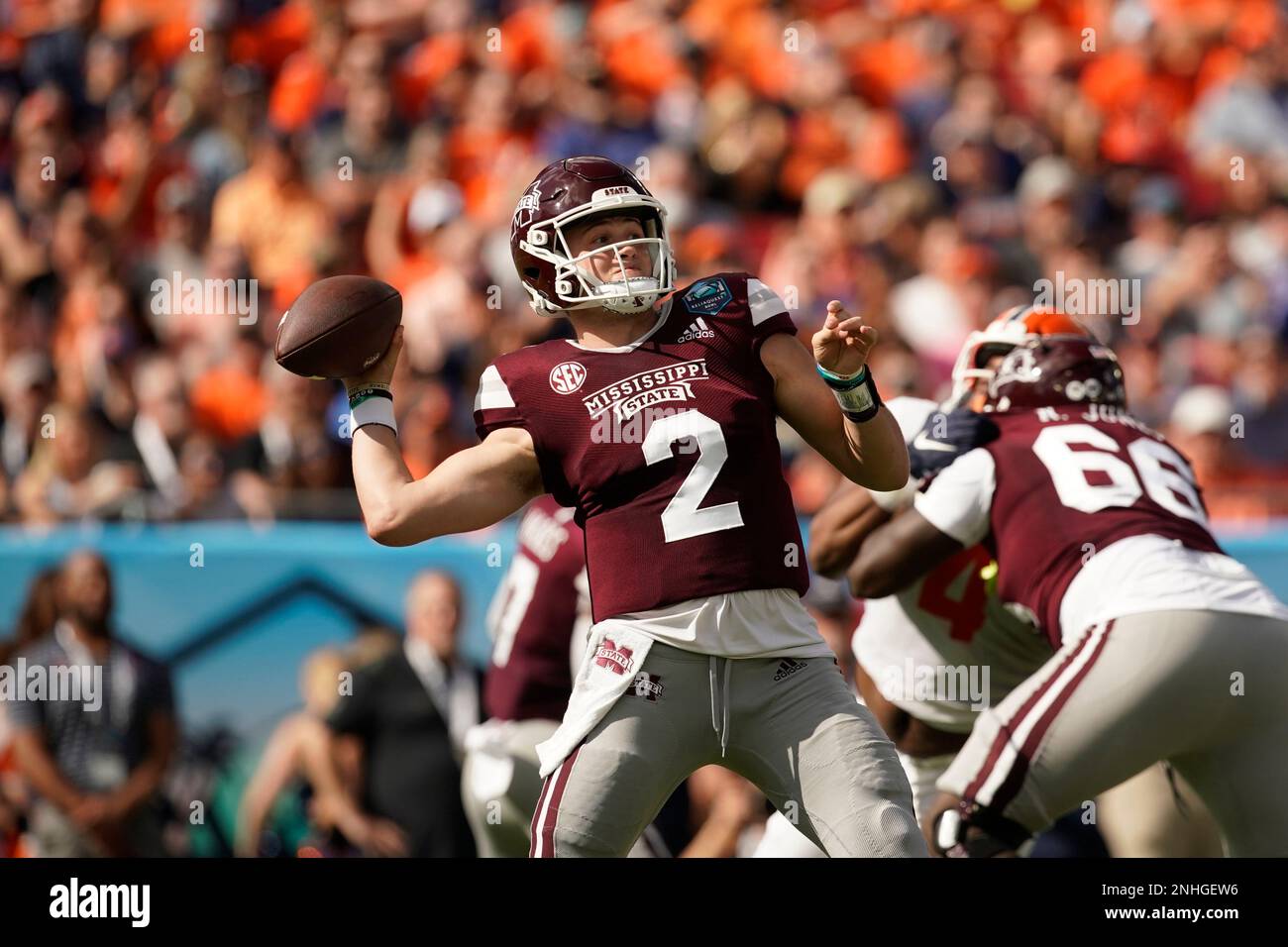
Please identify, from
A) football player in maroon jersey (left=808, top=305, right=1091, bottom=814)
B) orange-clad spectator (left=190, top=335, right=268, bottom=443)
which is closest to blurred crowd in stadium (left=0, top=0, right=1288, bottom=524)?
orange-clad spectator (left=190, top=335, right=268, bottom=443)

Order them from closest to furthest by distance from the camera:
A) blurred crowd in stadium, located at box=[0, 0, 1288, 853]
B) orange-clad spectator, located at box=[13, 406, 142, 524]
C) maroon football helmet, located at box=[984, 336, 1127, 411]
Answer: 1. maroon football helmet, located at box=[984, 336, 1127, 411]
2. orange-clad spectator, located at box=[13, 406, 142, 524]
3. blurred crowd in stadium, located at box=[0, 0, 1288, 853]

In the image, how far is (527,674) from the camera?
5621mm

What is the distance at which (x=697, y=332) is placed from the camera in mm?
3828

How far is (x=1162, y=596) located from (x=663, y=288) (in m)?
1.44

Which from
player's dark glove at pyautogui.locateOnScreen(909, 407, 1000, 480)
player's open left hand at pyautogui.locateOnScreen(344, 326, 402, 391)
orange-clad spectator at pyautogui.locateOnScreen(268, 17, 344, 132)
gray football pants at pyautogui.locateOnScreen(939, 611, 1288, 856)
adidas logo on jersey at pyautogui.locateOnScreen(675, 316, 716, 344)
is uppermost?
orange-clad spectator at pyautogui.locateOnScreen(268, 17, 344, 132)

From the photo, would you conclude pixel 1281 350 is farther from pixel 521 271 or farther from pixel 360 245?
pixel 521 271

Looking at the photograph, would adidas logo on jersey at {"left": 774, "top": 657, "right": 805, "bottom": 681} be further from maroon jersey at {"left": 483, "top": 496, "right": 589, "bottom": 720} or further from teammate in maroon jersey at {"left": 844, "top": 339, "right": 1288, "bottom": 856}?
maroon jersey at {"left": 483, "top": 496, "right": 589, "bottom": 720}

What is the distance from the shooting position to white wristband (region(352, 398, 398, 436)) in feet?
12.8

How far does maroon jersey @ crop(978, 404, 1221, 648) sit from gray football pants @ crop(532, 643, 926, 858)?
986 mm

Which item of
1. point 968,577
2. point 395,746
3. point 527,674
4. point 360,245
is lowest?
point 395,746

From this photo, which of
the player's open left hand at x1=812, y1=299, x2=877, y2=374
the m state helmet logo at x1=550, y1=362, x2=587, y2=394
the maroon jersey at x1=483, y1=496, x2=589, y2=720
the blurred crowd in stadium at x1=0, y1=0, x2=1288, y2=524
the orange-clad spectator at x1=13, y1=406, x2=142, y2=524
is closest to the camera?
the player's open left hand at x1=812, y1=299, x2=877, y2=374

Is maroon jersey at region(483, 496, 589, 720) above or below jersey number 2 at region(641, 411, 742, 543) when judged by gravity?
below

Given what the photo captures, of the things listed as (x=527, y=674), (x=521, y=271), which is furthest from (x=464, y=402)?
(x=521, y=271)

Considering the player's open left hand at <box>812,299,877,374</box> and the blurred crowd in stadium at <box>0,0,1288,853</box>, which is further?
the blurred crowd in stadium at <box>0,0,1288,853</box>
